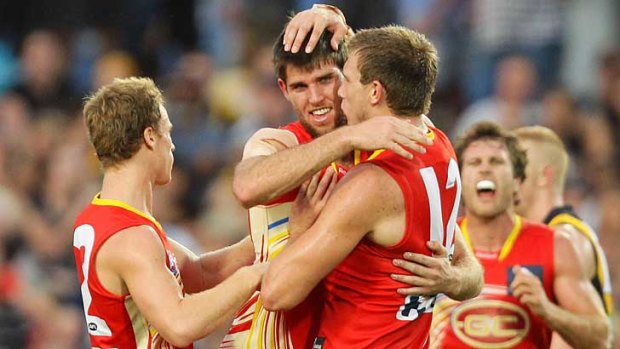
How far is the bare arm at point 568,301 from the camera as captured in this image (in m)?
7.32

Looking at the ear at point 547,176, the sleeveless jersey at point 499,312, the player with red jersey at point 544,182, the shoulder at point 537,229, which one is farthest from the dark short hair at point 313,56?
the ear at point 547,176

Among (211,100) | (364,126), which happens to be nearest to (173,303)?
(364,126)

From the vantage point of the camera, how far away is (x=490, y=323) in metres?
7.55

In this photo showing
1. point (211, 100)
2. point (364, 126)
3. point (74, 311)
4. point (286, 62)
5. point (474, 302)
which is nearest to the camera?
point (364, 126)

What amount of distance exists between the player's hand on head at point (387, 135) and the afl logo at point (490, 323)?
2018 mm

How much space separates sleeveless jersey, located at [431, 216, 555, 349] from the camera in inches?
296

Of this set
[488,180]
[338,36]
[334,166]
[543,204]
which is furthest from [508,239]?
[338,36]

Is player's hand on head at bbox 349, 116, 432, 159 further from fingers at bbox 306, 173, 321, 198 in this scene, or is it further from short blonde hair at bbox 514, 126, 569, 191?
short blonde hair at bbox 514, 126, 569, 191

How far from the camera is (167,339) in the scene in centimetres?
590

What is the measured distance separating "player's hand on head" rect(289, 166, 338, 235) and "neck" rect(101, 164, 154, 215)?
72cm

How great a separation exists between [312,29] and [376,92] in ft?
2.19

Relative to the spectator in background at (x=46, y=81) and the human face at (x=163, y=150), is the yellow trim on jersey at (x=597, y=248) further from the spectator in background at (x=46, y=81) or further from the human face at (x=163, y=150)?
the spectator in background at (x=46, y=81)

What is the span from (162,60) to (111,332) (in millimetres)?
8576

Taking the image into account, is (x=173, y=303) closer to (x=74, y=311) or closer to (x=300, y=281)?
(x=300, y=281)
